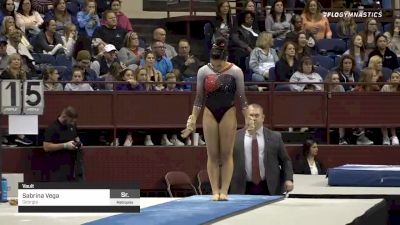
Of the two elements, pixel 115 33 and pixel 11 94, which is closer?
pixel 11 94

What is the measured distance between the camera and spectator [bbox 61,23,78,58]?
16.2 metres

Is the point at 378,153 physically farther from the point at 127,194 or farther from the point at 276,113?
the point at 127,194

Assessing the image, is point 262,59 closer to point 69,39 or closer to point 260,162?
point 69,39

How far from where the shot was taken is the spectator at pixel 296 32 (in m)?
17.0

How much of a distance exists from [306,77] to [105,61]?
9.36 feet

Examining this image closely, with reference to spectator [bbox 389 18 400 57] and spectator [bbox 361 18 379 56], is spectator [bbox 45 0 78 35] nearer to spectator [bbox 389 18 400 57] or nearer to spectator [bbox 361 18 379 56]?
spectator [bbox 361 18 379 56]

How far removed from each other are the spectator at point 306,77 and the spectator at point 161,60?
1787 millimetres

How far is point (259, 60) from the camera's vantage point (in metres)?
16.6

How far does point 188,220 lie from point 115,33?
945cm

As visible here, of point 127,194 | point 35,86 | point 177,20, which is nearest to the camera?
point 127,194

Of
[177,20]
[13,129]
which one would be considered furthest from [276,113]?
[13,129]

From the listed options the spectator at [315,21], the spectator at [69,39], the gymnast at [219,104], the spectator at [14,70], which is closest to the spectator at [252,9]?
the spectator at [315,21]

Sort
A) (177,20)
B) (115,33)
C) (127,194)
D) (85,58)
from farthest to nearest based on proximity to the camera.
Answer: (177,20)
(115,33)
(85,58)
(127,194)

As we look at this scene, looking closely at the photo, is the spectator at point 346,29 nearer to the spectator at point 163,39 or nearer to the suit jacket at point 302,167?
the spectator at point 163,39
